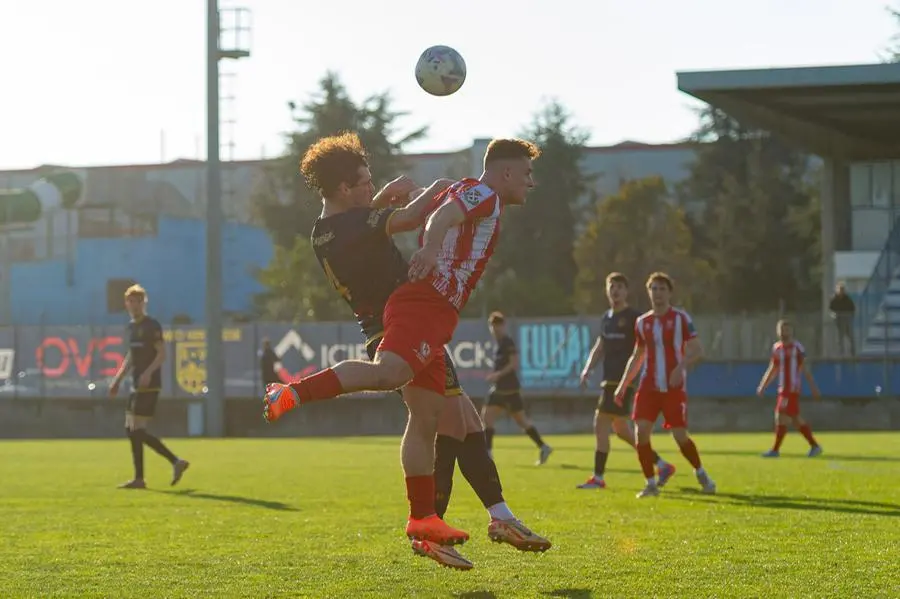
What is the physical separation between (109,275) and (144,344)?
52.9 metres

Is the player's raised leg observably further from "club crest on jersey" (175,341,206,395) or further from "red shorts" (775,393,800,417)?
"club crest on jersey" (175,341,206,395)

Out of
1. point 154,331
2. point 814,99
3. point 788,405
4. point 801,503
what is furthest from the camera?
point 814,99

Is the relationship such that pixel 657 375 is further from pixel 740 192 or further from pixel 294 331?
pixel 740 192

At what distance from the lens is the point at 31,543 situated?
1028 centimetres

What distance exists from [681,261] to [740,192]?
10611mm

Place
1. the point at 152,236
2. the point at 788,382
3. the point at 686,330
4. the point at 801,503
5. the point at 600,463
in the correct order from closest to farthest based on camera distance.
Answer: the point at 801,503, the point at 686,330, the point at 600,463, the point at 788,382, the point at 152,236

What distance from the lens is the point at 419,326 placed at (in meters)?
7.97

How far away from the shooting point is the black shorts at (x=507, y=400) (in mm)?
22203

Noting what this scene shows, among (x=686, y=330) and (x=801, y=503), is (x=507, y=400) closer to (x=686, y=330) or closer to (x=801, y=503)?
(x=686, y=330)

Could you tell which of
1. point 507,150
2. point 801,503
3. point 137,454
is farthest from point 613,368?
point 507,150

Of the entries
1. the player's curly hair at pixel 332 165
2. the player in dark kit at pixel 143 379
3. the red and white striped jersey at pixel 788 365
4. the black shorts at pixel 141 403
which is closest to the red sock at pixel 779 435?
the red and white striped jersey at pixel 788 365

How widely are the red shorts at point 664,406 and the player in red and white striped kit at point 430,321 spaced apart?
652cm

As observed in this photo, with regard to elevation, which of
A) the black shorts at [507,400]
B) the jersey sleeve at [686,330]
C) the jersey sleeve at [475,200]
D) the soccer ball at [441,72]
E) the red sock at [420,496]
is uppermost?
the soccer ball at [441,72]

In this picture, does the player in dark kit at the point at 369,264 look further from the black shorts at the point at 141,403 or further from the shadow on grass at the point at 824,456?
the shadow on grass at the point at 824,456
